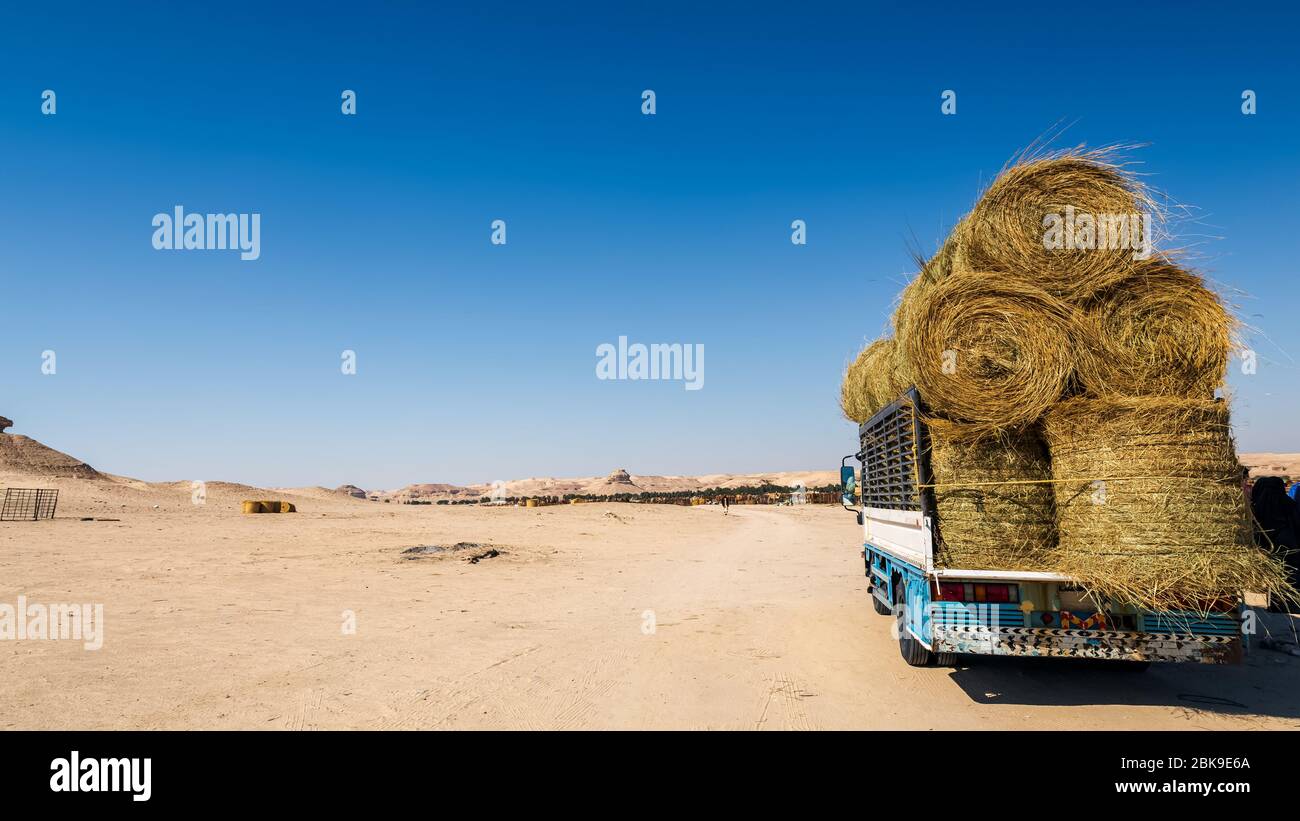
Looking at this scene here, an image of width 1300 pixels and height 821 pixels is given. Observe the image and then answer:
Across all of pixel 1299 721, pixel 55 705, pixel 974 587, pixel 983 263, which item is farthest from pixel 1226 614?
pixel 55 705

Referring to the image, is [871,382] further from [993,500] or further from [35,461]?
[35,461]

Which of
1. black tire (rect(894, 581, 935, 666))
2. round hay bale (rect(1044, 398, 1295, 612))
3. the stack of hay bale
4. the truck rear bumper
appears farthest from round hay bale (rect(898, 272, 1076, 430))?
black tire (rect(894, 581, 935, 666))

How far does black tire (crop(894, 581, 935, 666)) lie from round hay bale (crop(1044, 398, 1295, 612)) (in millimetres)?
1958

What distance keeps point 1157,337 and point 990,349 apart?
1283mm

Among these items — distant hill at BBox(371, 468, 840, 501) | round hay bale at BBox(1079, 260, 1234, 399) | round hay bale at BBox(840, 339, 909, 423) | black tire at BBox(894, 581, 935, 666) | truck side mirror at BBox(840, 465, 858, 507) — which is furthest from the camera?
distant hill at BBox(371, 468, 840, 501)

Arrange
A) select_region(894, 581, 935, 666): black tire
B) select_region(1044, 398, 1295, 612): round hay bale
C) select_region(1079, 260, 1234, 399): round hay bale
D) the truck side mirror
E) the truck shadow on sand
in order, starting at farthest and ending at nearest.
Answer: the truck side mirror < select_region(894, 581, 935, 666): black tire < the truck shadow on sand < select_region(1079, 260, 1234, 399): round hay bale < select_region(1044, 398, 1295, 612): round hay bale

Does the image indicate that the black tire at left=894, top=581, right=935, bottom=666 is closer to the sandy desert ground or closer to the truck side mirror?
the sandy desert ground

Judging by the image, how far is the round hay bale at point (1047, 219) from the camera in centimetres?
626

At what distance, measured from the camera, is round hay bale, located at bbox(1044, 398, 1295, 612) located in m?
5.25

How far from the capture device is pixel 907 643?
24.2 ft

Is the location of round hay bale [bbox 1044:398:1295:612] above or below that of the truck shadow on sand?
above

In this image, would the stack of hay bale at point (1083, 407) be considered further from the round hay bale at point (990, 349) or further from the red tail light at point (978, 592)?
the red tail light at point (978, 592)
